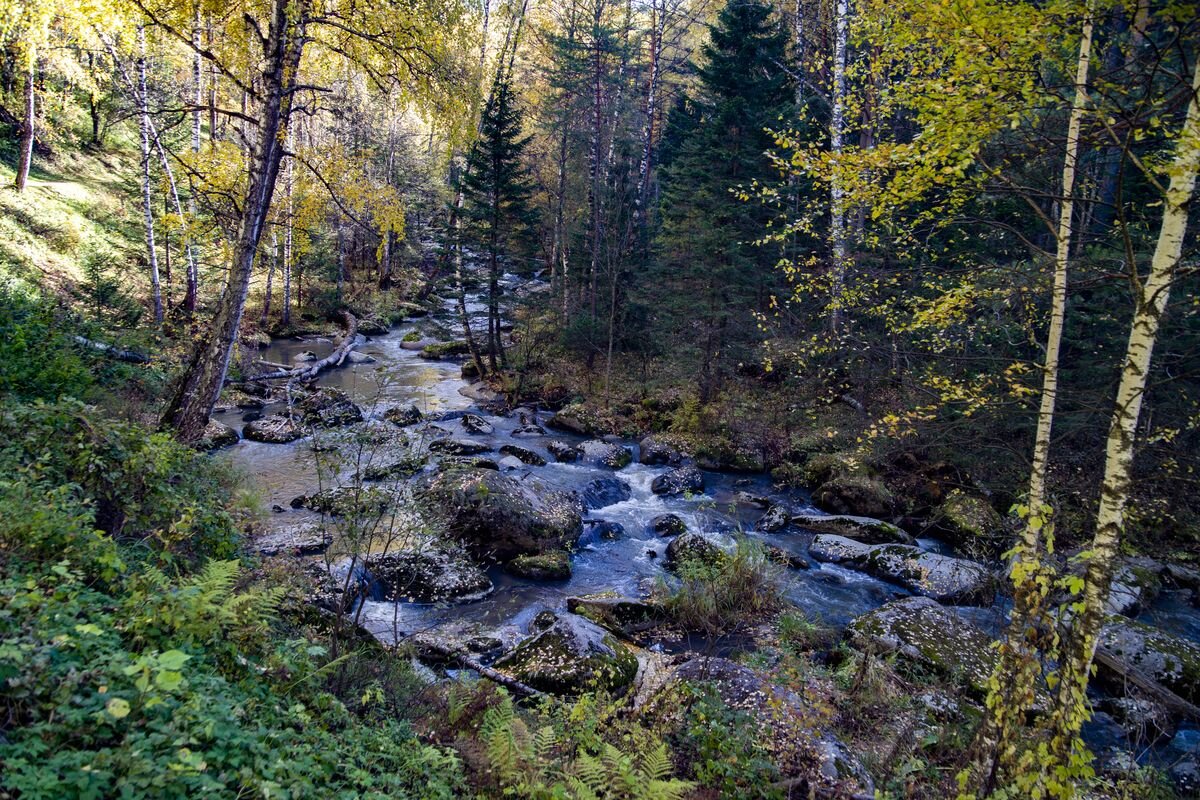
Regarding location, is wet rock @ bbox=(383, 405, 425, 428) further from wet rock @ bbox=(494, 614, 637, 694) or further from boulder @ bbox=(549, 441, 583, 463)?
wet rock @ bbox=(494, 614, 637, 694)

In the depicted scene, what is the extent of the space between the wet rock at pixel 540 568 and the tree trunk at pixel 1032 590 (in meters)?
6.52

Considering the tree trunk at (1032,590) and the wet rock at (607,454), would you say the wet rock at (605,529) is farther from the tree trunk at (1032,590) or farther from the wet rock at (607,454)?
the tree trunk at (1032,590)

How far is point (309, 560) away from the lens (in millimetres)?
9070

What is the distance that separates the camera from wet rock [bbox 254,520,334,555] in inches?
360

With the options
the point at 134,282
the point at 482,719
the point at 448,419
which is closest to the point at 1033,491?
the point at 482,719

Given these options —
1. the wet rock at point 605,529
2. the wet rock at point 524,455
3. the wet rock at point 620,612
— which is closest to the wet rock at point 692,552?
the wet rock at point 620,612

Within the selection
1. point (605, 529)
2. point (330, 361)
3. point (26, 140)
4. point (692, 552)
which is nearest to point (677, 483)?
point (605, 529)

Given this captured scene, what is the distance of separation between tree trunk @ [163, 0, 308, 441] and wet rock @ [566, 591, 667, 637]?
587 cm

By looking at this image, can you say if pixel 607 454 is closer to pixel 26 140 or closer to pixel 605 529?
pixel 605 529

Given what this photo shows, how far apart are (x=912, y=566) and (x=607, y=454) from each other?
7629 millimetres

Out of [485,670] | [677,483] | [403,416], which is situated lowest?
[485,670]

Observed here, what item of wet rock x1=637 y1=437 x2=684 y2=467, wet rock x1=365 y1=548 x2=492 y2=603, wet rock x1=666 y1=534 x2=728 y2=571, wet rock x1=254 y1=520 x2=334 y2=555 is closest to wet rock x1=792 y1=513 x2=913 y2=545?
wet rock x1=666 y1=534 x2=728 y2=571

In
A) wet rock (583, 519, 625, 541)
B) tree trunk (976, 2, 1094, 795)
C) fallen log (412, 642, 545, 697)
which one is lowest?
fallen log (412, 642, 545, 697)

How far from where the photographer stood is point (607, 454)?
15.9 meters
